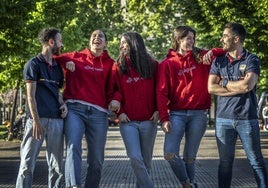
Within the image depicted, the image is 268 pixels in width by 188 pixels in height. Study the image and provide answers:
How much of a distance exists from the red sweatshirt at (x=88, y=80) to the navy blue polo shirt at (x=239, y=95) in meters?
1.29

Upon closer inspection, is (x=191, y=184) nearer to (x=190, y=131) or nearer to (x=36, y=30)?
(x=190, y=131)

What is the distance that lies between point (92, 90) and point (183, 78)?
1139 mm

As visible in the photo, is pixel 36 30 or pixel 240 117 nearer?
pixel 240 117

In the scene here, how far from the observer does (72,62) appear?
875 cm

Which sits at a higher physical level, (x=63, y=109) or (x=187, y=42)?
(x=187, y=42)

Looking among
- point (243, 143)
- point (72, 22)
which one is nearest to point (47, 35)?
point (243, 143)

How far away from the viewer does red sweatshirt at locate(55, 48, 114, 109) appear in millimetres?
8805

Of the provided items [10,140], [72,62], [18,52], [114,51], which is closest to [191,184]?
[72,62]

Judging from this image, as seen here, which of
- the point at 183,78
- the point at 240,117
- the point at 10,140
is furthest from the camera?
the point at 10,140

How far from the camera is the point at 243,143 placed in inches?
338

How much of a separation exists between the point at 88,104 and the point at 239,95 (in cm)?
177

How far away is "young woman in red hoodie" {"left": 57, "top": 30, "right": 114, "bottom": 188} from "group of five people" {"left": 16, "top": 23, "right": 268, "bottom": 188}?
0.01m

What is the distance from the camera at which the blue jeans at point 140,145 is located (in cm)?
864

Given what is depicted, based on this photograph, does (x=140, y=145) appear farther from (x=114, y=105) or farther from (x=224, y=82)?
(x=224, y=82)
